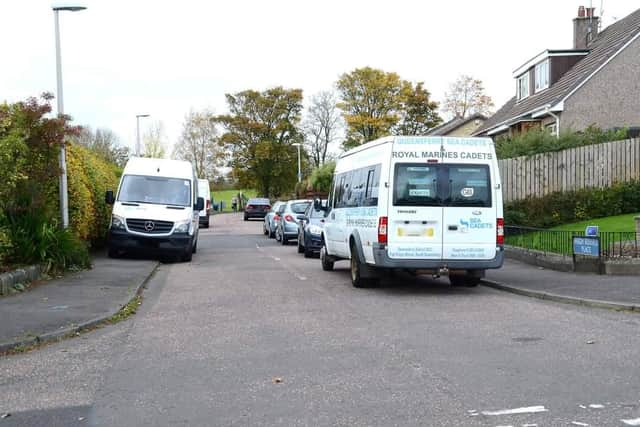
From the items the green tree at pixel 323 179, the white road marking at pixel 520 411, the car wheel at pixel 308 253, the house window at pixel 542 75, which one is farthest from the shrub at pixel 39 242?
the green tree at pixel 323 179

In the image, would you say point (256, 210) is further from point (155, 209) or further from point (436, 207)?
point (436, 207)

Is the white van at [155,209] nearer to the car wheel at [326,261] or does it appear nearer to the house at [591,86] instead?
the car wheel at [326,261]

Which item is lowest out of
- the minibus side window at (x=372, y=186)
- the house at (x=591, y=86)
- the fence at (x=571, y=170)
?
the minibus side window at (x=372, y=186)

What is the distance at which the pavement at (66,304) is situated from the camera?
8.92 meters

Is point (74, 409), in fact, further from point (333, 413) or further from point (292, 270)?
point (292, 270)

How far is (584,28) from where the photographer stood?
1433 inches

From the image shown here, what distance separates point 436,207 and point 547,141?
42.3 ft

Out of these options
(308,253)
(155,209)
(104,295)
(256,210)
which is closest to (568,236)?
(308,253)

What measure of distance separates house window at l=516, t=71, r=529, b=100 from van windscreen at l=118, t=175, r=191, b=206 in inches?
857

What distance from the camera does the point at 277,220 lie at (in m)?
30.2

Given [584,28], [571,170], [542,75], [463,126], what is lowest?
[571,170]

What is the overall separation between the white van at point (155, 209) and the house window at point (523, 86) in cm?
2126

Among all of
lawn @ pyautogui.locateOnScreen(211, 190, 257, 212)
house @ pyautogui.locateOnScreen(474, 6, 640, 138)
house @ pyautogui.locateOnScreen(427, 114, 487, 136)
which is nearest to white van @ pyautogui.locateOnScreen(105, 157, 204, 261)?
house @ pyautogui.locateOnScreen(474, 6, 640, 138)

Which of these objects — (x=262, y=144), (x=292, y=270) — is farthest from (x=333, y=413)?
A: (x=262, y=144)
